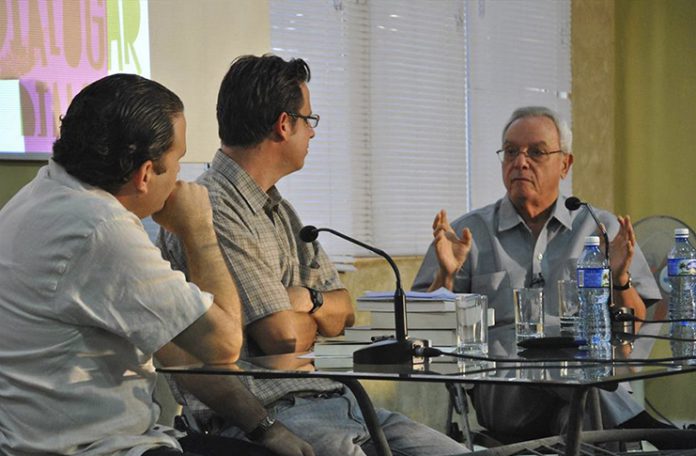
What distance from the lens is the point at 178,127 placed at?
205 centimetres

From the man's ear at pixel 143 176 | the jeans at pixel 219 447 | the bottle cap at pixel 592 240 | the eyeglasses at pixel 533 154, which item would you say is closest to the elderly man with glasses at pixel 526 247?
the eyeglasses at pixel 533 154

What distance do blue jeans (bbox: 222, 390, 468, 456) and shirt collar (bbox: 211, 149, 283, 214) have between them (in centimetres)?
51

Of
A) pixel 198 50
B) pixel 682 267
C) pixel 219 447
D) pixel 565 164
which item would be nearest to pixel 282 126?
pixel 219 447

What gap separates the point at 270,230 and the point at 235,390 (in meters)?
0.50

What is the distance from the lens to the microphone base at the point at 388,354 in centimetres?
213

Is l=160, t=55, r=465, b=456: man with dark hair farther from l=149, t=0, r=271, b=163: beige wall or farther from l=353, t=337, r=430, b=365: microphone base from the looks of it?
l=149, t=0, r=271, b=163: beige wall

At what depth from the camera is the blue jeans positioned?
2.39 meters

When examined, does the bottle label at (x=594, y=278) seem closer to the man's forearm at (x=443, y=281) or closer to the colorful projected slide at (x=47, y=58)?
the man's forearm at (x=443, y=281)

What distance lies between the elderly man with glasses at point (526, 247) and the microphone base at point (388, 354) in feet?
3.66

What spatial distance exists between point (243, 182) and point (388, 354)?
2.43 feet

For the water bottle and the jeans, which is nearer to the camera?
the jeans

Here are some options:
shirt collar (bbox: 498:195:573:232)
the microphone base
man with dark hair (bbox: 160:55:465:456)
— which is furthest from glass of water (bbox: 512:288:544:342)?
shirt collar (bbox: 498:195:573:232)

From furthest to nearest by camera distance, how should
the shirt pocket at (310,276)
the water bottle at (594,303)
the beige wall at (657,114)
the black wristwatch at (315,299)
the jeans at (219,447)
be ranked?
the beige wall at (657,114) → the shirt pocket at (310,276) → the black wristwatch at (315,299) → the water bottle at (594,303) → the jeans at (219,447)

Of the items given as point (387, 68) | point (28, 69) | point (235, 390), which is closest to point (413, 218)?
point (387, 68)
